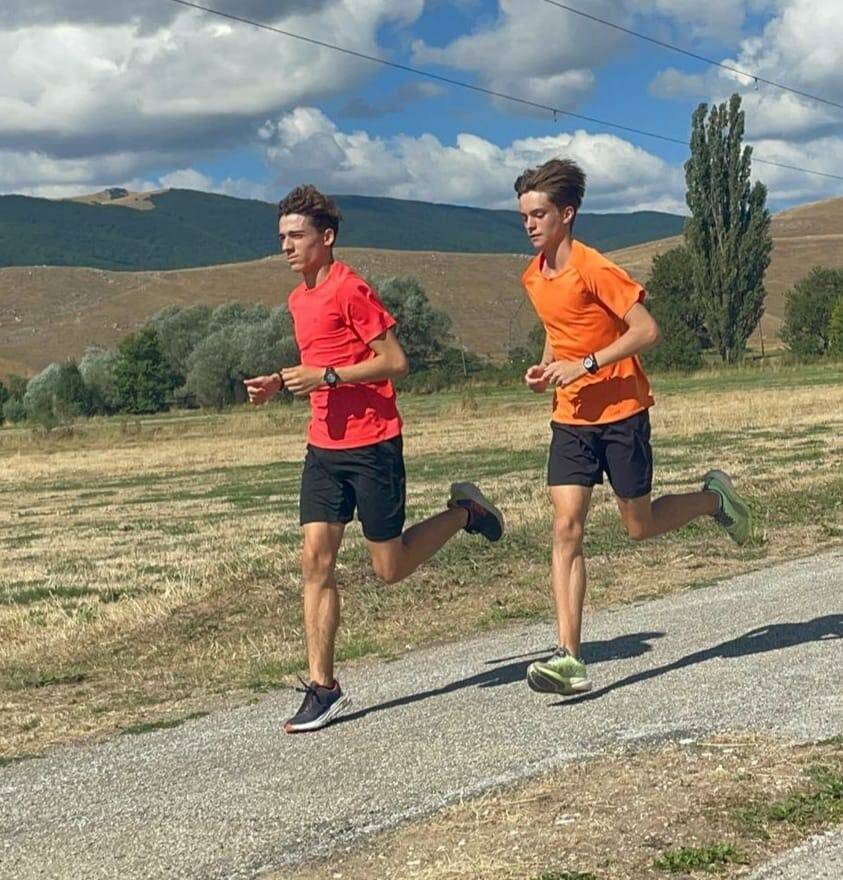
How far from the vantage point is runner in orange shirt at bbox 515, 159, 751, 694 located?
6238mm

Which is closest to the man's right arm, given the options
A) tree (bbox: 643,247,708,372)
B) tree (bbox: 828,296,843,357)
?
tree (bbox: 643,247,708,372)

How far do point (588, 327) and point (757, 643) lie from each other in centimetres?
186

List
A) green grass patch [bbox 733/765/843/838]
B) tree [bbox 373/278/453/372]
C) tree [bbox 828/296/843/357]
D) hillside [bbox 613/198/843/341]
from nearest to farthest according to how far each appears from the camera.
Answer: green grass patch [bbox 733/765/843/838], tree [bbox 828/296/843/357], tree [bbox 373/278/453/372], hillside [bbox 613/198/843/341]

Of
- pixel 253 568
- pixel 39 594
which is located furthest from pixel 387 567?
pixel 39 594

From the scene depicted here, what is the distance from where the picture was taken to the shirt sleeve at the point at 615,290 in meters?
6.22

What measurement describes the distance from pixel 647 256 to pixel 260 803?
174 meters

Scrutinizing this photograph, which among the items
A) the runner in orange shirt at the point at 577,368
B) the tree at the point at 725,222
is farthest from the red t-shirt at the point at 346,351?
Answer: the tree at the point at 725,222

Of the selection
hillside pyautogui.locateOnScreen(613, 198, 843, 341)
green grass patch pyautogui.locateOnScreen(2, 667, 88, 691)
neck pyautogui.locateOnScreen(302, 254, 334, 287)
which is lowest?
green grass patch pyautogui.locateOnScreen(2, 667, 88, 691)

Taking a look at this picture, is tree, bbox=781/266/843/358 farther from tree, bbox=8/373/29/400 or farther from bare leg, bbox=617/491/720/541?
bare leg, bbox=617/491/720/541

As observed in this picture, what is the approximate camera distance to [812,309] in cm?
8225

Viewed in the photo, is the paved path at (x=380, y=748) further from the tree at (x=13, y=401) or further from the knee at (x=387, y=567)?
the tree at (x=13, y=401)

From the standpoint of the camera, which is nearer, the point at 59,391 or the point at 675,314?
the point at 675,314

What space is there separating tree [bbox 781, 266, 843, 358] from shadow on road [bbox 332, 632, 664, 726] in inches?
2946

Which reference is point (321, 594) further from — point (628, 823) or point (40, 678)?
point (40, 678)
